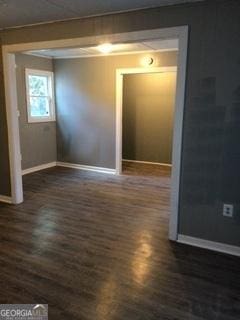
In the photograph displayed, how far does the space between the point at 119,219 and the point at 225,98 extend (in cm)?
→ 194

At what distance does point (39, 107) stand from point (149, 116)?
8.32ft

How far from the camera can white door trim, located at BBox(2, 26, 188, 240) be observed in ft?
8.44

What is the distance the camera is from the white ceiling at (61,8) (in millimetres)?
2475

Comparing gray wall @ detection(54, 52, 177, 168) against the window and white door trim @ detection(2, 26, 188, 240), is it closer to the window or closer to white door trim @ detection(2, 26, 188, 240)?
the window

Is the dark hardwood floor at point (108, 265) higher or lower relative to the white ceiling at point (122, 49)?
lower

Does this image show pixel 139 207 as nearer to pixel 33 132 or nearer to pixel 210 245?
pixel 210 245

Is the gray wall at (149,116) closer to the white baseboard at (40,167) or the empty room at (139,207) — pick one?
the empty room at (139,207)

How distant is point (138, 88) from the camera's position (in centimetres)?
645

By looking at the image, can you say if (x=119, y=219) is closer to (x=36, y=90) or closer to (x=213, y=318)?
(x=213, y=318)

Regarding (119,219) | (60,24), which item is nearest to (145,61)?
(60,24)

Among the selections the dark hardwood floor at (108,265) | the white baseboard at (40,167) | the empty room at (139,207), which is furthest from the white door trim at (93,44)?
the white baseboard at (40,167)

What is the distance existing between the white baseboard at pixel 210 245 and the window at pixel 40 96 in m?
4.05

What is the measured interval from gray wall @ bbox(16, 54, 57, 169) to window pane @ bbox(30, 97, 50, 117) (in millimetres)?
199

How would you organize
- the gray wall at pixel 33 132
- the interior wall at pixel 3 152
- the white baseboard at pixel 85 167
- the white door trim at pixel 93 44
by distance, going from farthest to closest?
1. the white baseboard at pixel 85 167
2. the gray wall at pixel 33 132
3. the interior wall at pixel 3 152
4. the white door trim at pixel 93 44
